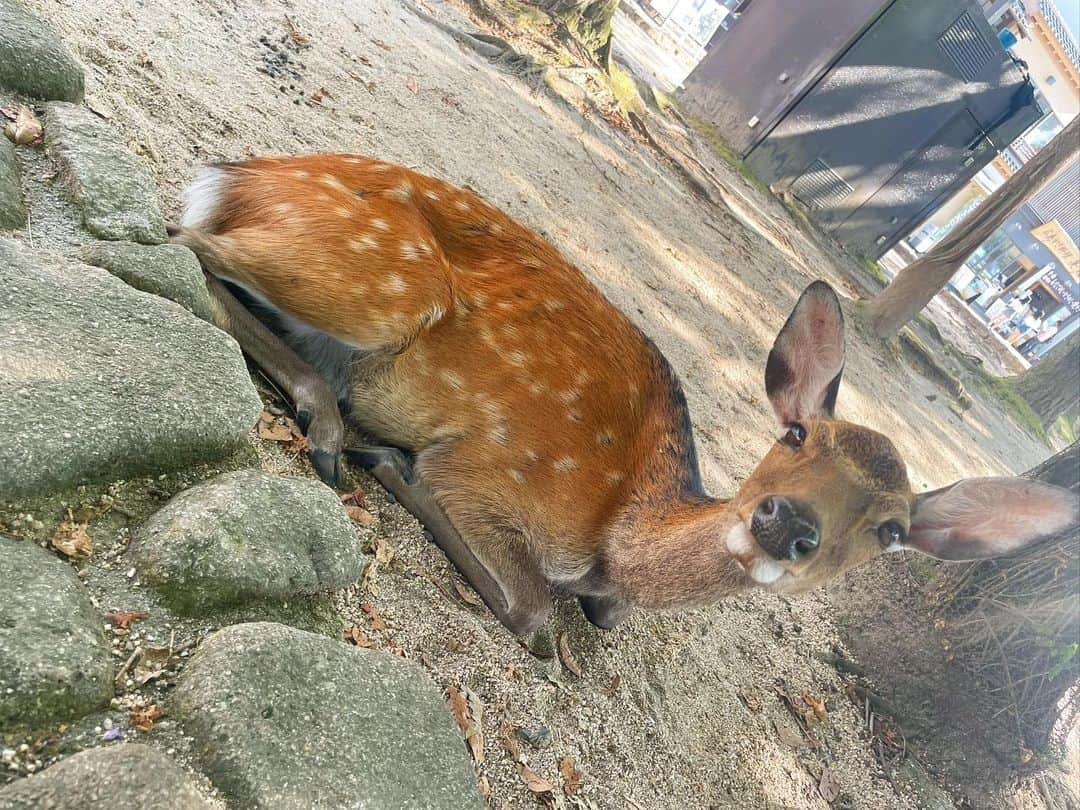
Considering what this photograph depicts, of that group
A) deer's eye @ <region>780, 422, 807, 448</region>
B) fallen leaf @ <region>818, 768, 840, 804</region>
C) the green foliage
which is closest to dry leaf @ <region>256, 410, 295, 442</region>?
deer's eye @ <region>780, 422, 807, 448</region>

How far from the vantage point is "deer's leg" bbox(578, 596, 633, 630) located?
2.96m

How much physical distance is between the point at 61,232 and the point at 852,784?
146 inches

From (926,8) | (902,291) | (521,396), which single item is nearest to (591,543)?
(521,396)

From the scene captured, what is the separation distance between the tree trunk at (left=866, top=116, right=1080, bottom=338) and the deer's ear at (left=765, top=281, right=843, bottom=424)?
27.3 ft

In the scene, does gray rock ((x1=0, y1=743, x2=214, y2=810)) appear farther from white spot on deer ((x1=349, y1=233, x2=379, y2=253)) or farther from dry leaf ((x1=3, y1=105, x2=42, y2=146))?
dry leaf ((x1=3, y1=105, x2=42, y2=146))

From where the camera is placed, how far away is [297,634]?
1.61 metres

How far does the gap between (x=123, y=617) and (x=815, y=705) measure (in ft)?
10.2

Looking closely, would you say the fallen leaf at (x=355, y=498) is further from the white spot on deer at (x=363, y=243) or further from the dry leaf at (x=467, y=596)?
the white spot on deer at (x=363, y=243)

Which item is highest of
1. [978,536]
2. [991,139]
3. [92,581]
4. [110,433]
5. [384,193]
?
[991,139]

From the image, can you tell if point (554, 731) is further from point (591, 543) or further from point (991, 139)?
point (991, 139)

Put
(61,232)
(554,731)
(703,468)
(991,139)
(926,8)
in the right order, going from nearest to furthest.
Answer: (61,232), (554,731), (703,468), (926,8), (991,139)

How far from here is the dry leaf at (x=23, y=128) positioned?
7.68 feet

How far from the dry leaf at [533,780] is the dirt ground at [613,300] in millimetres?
35

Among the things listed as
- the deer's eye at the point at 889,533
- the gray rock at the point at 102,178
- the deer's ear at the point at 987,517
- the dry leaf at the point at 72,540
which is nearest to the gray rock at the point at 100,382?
the dry leaf at the point at 72,540
